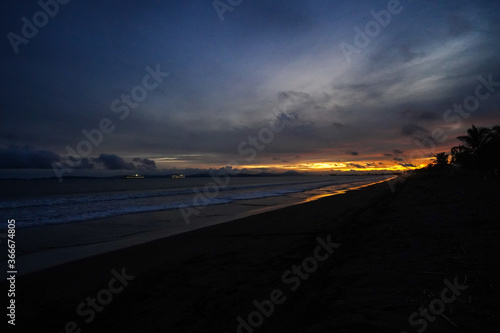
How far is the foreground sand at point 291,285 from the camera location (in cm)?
328

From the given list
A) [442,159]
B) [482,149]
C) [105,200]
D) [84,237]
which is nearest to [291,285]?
[84,237]

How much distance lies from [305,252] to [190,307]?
3.73m

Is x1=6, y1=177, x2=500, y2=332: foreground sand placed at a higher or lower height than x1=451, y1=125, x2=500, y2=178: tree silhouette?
lower

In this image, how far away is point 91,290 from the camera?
17.9 feet

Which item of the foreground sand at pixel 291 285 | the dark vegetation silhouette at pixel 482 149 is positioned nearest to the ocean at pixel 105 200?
the foreground sand at pixel 291 285

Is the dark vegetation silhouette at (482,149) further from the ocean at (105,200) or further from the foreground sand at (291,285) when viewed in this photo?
the foreground sand at (291,285)

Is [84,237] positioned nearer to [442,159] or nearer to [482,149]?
[482,149]

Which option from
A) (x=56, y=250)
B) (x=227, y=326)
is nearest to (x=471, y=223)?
(x=227, y=326)

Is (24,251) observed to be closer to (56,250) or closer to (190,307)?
(56,250)

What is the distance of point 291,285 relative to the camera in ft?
15.6

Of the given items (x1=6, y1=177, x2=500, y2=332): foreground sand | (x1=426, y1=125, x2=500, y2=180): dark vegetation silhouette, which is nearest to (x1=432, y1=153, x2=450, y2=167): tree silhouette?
(x1=426, y1=125, x2=500, y2=180): dark vegetation silhouette

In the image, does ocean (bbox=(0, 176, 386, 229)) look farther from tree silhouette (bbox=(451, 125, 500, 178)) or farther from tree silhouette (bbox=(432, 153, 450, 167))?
tree silhouette (bbox=(432, 153, 450, 167))

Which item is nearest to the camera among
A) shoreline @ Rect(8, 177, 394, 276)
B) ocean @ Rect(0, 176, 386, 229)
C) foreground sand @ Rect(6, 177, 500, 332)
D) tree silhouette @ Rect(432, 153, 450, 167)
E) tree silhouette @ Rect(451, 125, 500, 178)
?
foreground sand @ Rect(6, 177, 500, 332)

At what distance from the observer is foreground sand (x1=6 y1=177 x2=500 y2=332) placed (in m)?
3.28
